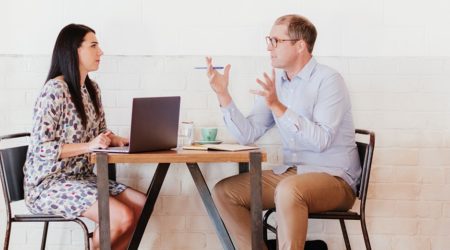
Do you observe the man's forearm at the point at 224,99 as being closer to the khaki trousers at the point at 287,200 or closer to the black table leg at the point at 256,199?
the khaki trousers at the point at 287,200

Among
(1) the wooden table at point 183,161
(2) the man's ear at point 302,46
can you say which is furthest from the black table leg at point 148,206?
(2) the man's ear at point 302,46

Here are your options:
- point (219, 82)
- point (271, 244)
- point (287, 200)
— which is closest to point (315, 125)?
point (287, 200)

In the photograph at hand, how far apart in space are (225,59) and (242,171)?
56cm

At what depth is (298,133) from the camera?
2.62 metres

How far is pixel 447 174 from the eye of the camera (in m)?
3.27

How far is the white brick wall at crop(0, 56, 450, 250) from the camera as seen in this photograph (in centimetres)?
322

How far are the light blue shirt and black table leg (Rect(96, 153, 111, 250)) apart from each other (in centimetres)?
68

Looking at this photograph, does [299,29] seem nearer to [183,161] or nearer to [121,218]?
[183,161]

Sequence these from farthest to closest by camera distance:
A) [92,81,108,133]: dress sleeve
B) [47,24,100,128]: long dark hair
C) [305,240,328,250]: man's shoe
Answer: [305,240,328,250]: man's shoe
[92,81,108,133]: dress sleeve
[47,24,100,128]: long dark hair

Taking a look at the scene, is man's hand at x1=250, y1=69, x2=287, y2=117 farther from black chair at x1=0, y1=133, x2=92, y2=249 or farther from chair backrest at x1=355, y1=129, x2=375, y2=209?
black chair at x1=0, y1=133, x2=92, y2=249

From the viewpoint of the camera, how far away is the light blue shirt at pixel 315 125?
264 cm

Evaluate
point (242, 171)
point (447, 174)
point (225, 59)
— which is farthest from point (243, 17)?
point (447, 174)

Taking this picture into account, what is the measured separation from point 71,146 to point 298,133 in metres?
0.93

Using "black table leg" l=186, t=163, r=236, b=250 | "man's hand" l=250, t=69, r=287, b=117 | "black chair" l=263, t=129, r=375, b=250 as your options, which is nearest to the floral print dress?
"black table leg" l=186, t=163, r=236, b=250
